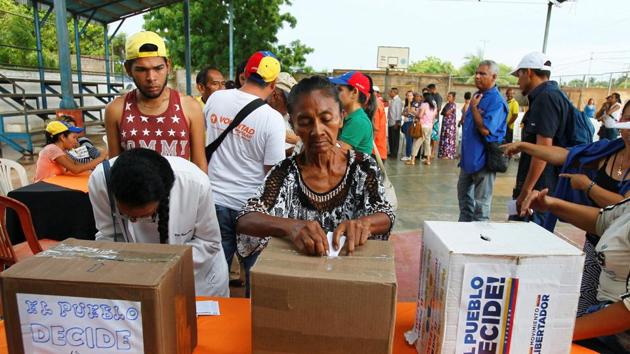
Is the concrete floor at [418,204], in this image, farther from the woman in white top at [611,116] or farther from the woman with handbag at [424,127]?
the woman in white top at [611,116]

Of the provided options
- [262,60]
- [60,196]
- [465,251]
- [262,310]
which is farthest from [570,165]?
[60,196]

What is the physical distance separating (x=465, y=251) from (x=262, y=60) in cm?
172

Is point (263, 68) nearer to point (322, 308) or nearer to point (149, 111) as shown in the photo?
point (149, 111)

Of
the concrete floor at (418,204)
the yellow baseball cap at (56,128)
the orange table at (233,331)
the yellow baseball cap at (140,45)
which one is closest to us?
the orange table at (233,331)

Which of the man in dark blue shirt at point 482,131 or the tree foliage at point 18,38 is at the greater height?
the tree foliage at point 18,38

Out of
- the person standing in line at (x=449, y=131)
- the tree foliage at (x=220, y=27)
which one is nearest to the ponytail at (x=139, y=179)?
the person standing in line at (x=449, y=131)

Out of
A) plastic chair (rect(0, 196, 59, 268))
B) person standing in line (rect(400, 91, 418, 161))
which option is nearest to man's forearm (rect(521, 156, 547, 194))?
plastic chair (rect(0, 196, 59, 268))

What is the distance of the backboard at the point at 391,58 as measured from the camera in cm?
2053

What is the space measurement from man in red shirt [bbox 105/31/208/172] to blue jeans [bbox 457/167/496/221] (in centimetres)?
251

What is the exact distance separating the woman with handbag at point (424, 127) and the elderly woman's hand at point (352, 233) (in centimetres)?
759

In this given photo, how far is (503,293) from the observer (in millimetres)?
919

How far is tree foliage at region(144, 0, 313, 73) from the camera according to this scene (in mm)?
16406

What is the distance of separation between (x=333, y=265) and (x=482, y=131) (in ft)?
9.54

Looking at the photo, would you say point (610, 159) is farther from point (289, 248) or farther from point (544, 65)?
point (289, 248)
